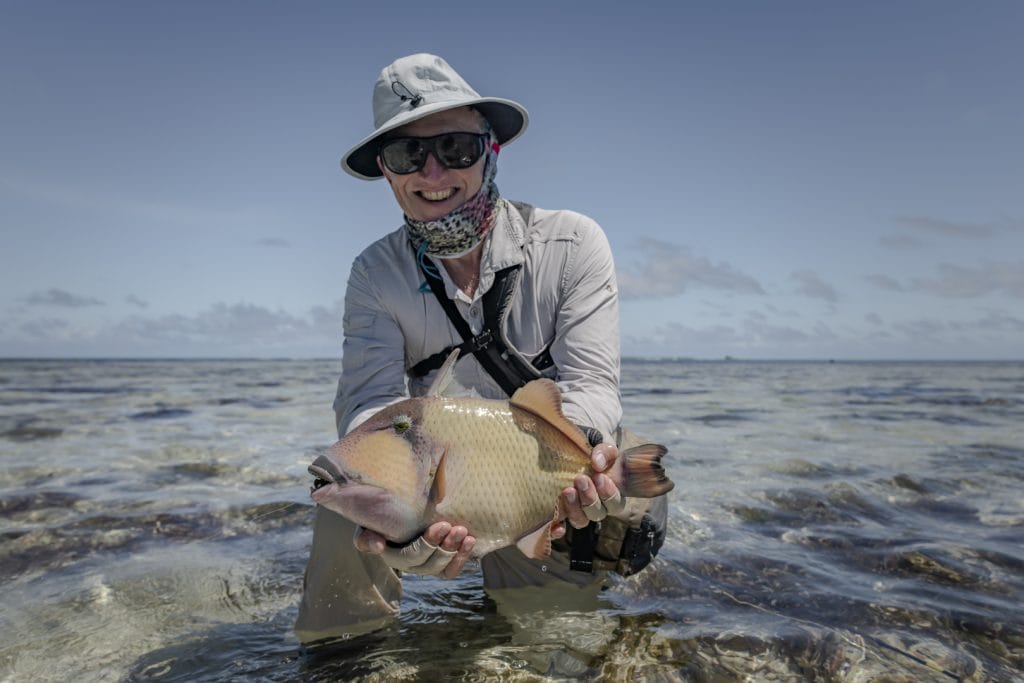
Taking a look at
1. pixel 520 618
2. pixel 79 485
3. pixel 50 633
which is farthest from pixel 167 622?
pixel 79 485

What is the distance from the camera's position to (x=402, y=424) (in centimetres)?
285

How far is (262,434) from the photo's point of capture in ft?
41.3

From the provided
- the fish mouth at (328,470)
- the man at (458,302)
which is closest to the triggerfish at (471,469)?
the fish mouth at (328,470)

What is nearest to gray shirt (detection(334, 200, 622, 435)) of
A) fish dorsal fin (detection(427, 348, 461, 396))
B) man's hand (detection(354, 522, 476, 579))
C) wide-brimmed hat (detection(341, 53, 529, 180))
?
wide-brimmed hat (detection(341, 53, 529, 180))

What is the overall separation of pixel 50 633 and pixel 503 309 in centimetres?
321

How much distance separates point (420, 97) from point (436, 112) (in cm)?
13

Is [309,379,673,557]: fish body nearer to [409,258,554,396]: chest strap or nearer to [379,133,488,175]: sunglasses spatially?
[409,258,554,396]: chest strap

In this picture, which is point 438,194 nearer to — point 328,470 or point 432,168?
point 432,168

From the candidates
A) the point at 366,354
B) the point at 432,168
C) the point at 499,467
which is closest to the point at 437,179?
the point at 432,168

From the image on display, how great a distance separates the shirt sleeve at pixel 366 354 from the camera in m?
4.06

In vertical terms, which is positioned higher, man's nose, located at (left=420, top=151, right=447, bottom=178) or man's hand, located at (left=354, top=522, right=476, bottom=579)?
man's nose, located at (left=420, top=151, right=447, bottom=178)

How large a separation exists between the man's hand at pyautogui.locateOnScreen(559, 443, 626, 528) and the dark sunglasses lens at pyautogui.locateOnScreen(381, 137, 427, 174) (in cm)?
191

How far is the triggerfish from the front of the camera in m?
2.80

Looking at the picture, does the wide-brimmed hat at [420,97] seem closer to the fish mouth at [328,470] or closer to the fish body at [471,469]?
the fish body at [471,469]
